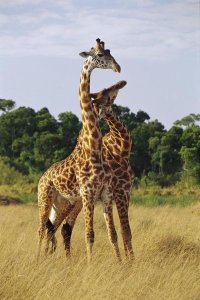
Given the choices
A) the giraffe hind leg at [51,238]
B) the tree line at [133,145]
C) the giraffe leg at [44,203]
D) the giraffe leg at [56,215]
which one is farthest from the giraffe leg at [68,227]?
Answer: the tree line at [133,145]

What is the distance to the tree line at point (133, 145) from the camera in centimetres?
3073

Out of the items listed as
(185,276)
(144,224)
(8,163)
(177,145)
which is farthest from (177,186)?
(185,276)

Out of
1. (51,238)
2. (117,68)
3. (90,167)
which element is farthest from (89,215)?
(117,68)

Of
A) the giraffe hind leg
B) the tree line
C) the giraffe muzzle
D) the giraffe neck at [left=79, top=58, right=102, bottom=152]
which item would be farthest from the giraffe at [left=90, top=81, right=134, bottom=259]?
the tree line

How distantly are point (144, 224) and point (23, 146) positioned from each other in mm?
23550

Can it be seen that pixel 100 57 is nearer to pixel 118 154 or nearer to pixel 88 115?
pixel 88 115

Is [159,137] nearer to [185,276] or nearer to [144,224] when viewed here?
[144,224]

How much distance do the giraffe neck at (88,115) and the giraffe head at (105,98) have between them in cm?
25

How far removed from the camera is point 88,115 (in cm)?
707

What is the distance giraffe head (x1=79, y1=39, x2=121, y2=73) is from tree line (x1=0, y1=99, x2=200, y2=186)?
23.0 m

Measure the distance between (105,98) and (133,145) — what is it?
78.2 feet

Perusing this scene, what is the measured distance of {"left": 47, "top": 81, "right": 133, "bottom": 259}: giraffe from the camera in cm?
736

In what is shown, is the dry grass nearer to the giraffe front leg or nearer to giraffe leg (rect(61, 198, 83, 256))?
giraffe leg (rect(61, 198, 83, 256))

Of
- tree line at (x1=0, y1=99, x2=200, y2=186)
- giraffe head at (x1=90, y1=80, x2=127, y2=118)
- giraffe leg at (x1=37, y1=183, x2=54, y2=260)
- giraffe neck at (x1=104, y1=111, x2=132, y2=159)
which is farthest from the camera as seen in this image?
tree line at (x1=0, y1=99, x2=200, y2=186)
